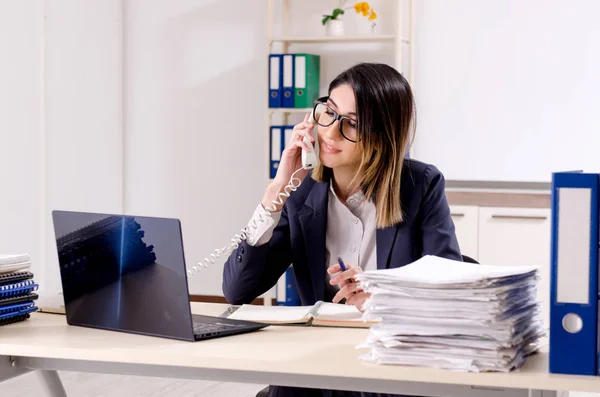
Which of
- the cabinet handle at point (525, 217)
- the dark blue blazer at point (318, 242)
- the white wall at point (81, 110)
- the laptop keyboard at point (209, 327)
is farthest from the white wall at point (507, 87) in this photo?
the laptop keyboard at point (209, 327)

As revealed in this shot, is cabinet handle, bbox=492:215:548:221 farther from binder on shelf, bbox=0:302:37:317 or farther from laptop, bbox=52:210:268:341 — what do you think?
binder on shelf, bbox=0:302:37:317

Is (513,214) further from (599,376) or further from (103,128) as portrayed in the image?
(599,376)

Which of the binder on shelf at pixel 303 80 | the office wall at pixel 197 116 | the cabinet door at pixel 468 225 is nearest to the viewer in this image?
the cabinet door at pixel 468 225

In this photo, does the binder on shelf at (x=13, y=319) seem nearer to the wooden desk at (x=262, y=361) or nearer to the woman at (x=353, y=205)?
the wooden desk at (x=262, y=361)

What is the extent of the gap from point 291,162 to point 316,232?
7.2 inches

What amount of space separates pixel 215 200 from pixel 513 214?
79.4 inches

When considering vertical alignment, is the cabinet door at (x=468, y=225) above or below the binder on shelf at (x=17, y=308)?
below

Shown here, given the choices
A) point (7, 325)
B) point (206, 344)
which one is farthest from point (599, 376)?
point (7, 325)

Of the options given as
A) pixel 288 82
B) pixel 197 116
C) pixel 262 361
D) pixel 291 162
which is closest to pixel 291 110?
pixel 288 82

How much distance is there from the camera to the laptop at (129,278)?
1.53 metres

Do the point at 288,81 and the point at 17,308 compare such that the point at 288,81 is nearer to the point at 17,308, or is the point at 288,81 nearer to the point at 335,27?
the point at 335,27

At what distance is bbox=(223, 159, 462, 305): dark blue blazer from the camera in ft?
6.60

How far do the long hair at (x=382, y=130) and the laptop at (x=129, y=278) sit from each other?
19.2 inches

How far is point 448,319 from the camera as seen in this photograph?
1.33 m
